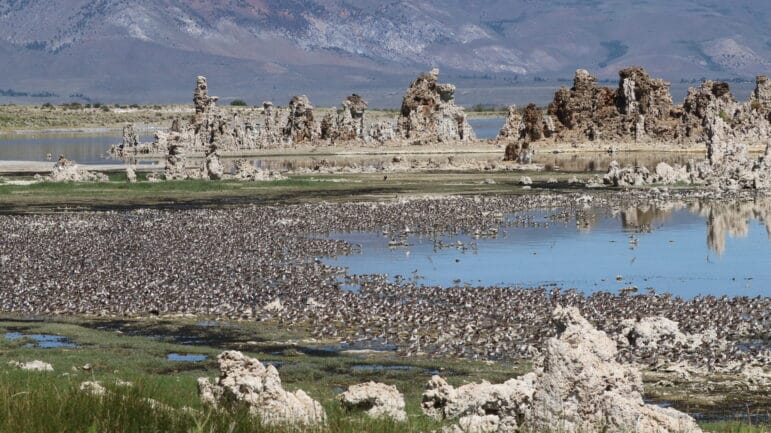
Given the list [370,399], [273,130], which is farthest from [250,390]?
[273,130]

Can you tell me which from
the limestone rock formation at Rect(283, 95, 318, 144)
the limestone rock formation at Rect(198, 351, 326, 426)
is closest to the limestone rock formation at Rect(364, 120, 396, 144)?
the limestone rock formation at Rect(283, 95, 318, 144)

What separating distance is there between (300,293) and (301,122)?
96.5 m

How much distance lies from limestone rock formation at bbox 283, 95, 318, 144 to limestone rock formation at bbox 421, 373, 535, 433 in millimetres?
109426

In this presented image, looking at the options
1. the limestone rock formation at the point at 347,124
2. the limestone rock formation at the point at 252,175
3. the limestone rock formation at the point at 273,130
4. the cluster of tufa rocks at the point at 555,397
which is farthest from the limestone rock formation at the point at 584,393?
the limestone rock formation at the point at 273,130

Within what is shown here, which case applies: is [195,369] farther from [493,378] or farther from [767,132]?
[767,132]

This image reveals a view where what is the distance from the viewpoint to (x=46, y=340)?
24.8 m

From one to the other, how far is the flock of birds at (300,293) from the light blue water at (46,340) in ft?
10.3

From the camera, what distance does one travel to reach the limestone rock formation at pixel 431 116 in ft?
395

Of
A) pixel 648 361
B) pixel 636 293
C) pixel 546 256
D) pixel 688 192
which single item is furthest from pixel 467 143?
pixel 648 361

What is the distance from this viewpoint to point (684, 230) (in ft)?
153

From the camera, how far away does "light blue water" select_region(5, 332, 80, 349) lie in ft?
79.1

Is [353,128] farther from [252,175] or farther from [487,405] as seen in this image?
[487,405]

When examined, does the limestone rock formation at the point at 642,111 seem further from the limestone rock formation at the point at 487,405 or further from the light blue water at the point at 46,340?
the limestone rock formation at the point at 487,405

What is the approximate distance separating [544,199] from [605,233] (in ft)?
41.8
